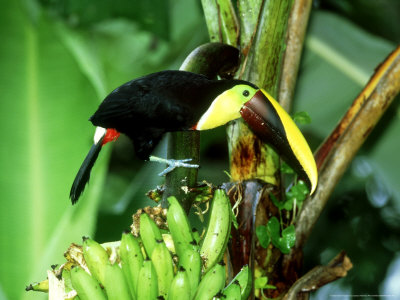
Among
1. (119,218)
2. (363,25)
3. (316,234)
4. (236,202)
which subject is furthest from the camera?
(316,234)

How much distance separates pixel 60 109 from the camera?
4.31 feet

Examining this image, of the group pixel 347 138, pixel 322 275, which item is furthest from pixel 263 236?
pixel 347 138

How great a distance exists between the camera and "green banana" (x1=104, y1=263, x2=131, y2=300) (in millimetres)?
709

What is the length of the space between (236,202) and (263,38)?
0.98ft

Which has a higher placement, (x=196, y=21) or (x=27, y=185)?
(x=196, y=21)

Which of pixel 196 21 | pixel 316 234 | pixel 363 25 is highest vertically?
pixel 196 21

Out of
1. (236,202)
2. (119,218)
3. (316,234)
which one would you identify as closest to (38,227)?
(119,218)

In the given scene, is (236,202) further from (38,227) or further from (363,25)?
(363,25)

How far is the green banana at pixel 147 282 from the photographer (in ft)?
2.28

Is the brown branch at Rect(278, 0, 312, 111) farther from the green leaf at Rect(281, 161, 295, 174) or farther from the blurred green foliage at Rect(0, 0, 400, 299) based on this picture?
the blurred green foliage at Rect(0, 0, 400, 299)

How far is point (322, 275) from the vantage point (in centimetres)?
90

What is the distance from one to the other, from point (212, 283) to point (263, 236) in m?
0.28

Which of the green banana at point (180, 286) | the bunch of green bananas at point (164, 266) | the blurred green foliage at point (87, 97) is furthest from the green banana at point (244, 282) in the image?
the blurred green foliage at point (87, 97)

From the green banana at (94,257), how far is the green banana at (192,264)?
0.11 metres
